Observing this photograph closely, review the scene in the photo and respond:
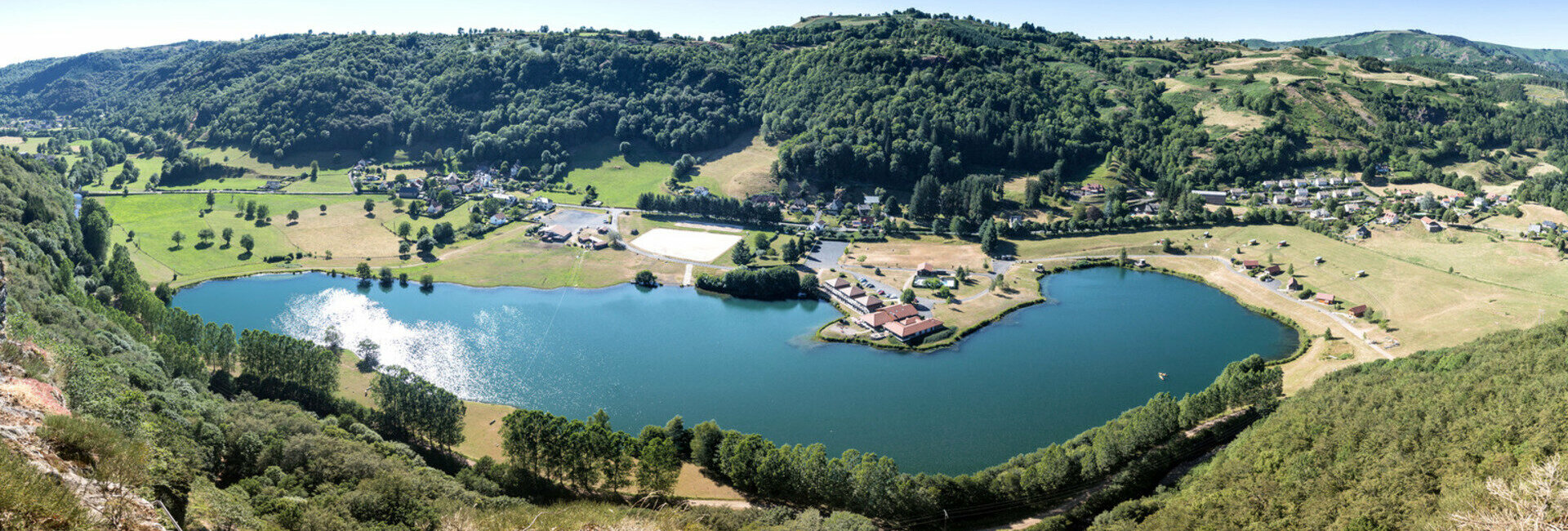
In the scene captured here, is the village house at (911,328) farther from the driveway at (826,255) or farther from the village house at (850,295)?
the driveway at (826,255)

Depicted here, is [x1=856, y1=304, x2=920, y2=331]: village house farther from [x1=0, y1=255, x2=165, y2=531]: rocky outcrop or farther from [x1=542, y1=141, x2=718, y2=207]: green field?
[x1=0, y1=255, x2=165, y2=531]: rocky outcrop

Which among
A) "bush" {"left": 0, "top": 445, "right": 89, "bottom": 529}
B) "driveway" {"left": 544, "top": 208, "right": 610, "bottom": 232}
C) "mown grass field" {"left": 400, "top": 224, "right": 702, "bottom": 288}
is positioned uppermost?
"bush" {"left": 0, "top": 445, "right": 89, "bottom": 529}

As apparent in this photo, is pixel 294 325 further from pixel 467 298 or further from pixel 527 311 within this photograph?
pixel 527 311

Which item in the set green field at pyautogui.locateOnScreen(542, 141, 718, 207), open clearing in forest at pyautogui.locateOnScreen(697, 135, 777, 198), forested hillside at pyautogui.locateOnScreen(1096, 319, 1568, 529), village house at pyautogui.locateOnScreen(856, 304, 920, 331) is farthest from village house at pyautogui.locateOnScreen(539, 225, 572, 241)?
forested hillside at pyautogui.locateOnScreen(1096, 319, 1568, 529)

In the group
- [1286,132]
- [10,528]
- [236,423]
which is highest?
[1286,132]

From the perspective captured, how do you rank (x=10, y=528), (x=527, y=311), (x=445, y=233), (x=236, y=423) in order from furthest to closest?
(x=445, y=233)
(x=527, y=311)
(x=236, y=423)
(x=10, y=528)

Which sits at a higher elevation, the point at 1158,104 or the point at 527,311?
the point at 1158,104

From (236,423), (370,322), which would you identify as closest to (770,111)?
(370,322)
